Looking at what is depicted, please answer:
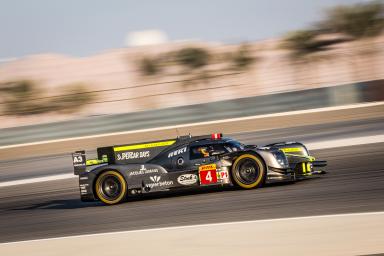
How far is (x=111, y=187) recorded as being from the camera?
12.3m

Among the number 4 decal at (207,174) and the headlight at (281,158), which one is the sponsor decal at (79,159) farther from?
the headlight at (281,158)

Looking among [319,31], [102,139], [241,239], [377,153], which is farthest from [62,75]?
[241,239]

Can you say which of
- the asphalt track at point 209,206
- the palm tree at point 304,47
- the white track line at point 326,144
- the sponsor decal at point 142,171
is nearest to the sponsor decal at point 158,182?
the sponsor decal at point 142,171

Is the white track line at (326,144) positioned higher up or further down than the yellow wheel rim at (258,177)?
higher up

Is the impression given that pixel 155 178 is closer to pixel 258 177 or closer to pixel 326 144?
pixel 258 177

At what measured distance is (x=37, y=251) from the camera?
8758mm

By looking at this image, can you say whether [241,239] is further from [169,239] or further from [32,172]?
[32,172]

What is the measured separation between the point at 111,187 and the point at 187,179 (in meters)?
1.59

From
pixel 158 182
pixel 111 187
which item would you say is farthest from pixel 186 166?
pixel 111 187

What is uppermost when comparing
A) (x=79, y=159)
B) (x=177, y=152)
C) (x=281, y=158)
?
(x=79, y=159)

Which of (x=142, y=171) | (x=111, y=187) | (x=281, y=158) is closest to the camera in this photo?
(x=281, y=158)

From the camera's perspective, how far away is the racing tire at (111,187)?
40.0ft

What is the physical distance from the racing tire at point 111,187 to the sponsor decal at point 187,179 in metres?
1.12

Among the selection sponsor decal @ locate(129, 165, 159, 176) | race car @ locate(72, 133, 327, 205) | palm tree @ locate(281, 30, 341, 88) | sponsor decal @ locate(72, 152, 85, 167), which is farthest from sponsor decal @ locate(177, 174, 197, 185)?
palm tree @ locate(281, 30, 341, 88)
